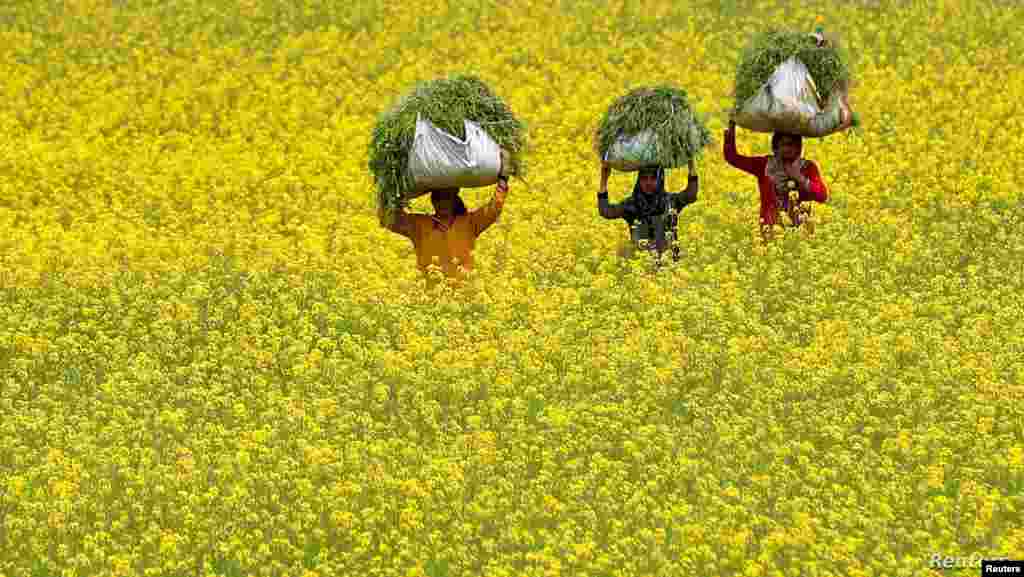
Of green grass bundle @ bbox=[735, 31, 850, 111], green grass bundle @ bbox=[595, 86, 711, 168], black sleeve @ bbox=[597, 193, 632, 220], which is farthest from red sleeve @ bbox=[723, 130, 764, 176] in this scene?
black sleeve @ bbox=[597, 193, 632, 220]

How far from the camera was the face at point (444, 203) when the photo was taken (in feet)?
45.1

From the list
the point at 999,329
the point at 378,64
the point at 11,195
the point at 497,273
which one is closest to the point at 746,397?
the point at 999,329

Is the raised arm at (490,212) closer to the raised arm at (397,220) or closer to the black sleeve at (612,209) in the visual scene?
the raised arm at (397,220)

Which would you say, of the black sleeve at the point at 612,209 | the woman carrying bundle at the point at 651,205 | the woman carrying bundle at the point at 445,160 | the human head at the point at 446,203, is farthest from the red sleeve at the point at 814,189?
the human head at the point at 446,203

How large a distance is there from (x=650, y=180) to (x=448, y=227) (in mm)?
1651

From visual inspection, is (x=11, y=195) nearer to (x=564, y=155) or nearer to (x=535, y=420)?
(x=564, y=155)

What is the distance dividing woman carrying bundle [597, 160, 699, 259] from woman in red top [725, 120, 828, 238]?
884 mm

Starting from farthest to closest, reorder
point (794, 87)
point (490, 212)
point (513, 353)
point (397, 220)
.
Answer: point (794, 87) < point (490, 212) < point (397, 220) < point (513, 353)

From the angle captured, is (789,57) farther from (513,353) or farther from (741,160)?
(513,353)

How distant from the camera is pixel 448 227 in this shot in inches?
542

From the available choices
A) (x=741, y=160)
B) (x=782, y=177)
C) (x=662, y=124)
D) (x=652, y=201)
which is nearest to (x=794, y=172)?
(x=782, y=177)

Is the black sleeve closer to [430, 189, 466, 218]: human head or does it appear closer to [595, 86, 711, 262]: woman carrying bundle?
[595, 86, 711, 262]: woman carrying bundle

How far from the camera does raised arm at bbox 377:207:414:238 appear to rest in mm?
13594

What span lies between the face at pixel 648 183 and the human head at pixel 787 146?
4.82ft
